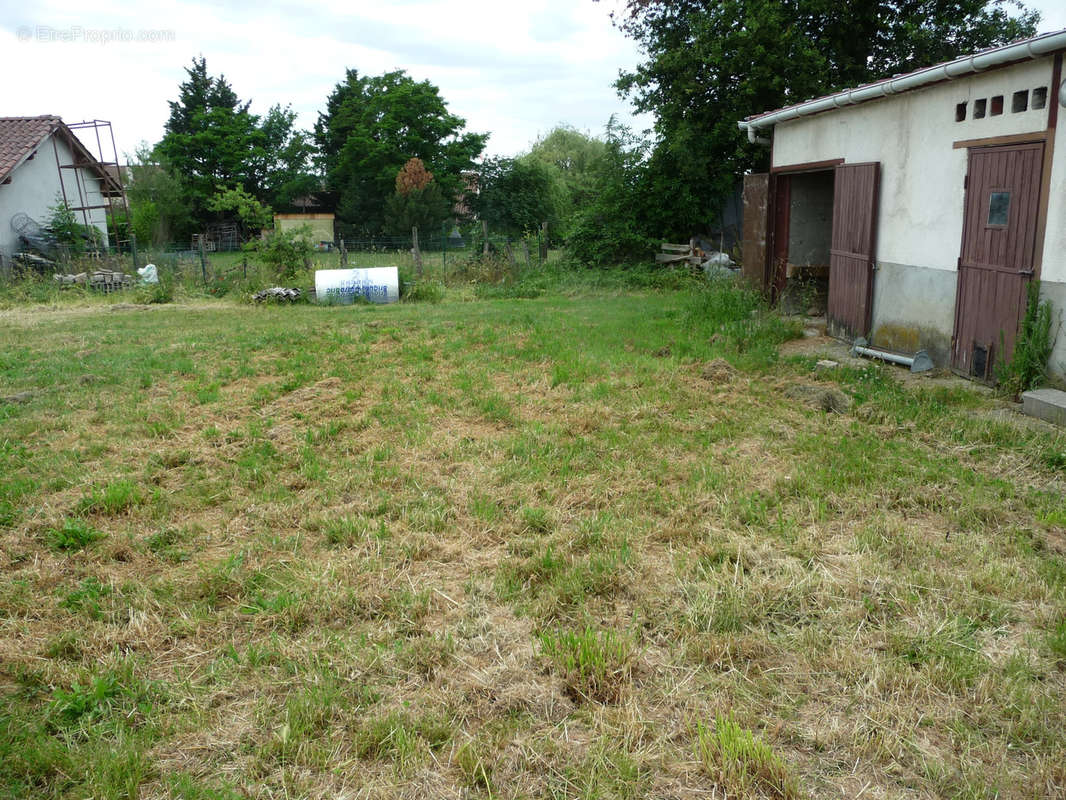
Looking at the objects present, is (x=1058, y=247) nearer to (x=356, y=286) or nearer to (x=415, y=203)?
(x=356, y=286)

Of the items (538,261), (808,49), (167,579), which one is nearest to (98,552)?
(167,579)

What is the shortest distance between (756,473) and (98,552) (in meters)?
4.19

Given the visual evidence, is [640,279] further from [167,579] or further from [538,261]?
[167,579]

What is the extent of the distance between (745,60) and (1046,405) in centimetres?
1393

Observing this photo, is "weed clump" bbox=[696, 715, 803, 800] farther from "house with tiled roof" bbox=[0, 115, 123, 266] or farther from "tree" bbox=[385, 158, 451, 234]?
"tree" bbox=[385, 158, 451, 234]

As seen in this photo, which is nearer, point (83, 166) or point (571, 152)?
point (83, 166)

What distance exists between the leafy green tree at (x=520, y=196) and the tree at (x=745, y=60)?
18.8 meters

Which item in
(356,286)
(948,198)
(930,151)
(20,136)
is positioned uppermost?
(20,136)

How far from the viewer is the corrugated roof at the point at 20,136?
874 inches

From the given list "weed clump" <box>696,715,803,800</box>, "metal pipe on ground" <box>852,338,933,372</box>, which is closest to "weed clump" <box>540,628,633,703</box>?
"weed clump" <box>696,715,803,800</box>

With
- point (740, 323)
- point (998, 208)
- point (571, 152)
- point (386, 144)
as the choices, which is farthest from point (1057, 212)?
point (571, 152)

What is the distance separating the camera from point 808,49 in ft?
58.5

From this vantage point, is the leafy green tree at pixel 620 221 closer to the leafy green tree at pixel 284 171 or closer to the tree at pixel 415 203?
the tree at pixel 415 203

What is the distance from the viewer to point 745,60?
17.9 meters
